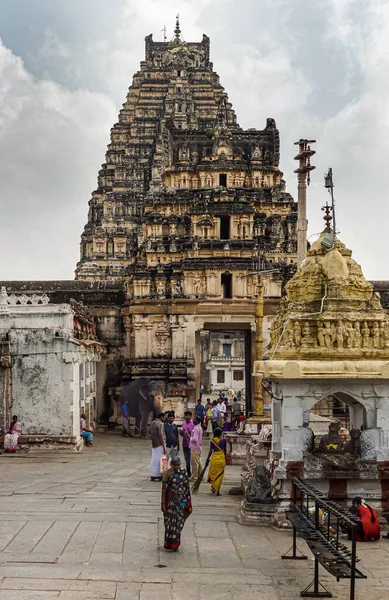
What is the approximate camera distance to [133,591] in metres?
8.33

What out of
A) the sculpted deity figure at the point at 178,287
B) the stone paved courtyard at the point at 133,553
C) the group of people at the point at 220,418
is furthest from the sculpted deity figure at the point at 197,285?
the stone paved courtyard at the point at 133,553

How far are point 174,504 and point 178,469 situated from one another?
2.05 ft

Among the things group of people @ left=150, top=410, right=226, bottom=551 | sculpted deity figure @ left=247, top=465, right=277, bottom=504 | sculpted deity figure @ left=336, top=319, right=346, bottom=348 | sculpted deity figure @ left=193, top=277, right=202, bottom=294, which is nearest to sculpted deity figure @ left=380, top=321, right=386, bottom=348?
sculpted deity figure @ left=336, top=319, right=346, bottom=348

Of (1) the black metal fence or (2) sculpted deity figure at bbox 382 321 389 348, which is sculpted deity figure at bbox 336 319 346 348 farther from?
(1) the black metal fence

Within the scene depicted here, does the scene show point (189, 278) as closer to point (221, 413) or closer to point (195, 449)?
point (221, 413)

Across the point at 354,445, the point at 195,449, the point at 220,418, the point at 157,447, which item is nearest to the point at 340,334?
the point at 354,445

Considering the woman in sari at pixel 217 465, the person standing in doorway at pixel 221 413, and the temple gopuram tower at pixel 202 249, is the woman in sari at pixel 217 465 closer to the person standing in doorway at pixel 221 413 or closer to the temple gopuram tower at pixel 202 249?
the person standing in doorway at pixel 221 413

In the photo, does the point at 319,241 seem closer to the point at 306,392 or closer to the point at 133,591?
the point at 306,392

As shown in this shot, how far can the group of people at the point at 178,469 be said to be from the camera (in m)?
10.3

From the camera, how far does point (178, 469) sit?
429 inches

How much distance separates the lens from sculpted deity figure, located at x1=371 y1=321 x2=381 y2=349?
12.3 metres

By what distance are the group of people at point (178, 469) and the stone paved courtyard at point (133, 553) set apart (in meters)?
0.35

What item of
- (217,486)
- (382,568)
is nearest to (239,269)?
(217,486)

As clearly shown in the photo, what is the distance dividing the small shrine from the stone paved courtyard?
4.00 feet
